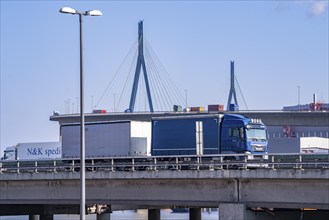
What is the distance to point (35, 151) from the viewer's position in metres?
72.9

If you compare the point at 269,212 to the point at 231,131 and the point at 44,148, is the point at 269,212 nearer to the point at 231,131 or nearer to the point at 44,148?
the point at 231,131

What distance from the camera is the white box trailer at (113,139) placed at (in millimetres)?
59219

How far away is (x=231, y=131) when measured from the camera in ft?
185

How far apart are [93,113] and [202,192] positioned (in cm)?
9844

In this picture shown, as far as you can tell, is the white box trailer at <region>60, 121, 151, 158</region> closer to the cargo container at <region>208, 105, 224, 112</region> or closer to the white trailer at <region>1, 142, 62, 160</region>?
the white trailer at <region>1, 142, 62, 160</region>

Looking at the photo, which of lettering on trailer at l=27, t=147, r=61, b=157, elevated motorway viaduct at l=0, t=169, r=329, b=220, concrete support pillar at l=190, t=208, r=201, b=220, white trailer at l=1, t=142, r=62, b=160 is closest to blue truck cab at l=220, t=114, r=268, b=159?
elevated motorway viaduct at l=0, t=169, r=329, b=220

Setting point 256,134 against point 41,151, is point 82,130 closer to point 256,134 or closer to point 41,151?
point 256,134

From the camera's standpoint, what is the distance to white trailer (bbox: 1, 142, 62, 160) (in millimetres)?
69938

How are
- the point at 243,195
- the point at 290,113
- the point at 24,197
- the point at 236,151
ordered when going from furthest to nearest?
1. the point at 290,113
2. the point at 236,151
3. the point at 24,197
4. the point at 243,195

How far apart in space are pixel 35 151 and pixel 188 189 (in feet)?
107

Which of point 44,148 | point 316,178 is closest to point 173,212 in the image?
point 44,148

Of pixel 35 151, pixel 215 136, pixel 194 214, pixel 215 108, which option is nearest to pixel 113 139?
pixel 215 136

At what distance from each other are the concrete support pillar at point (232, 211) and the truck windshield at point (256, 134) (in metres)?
16.1

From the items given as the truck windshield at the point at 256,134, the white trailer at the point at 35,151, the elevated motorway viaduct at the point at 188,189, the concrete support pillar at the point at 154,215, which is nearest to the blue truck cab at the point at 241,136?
the truck windshield at the point at 256,134
